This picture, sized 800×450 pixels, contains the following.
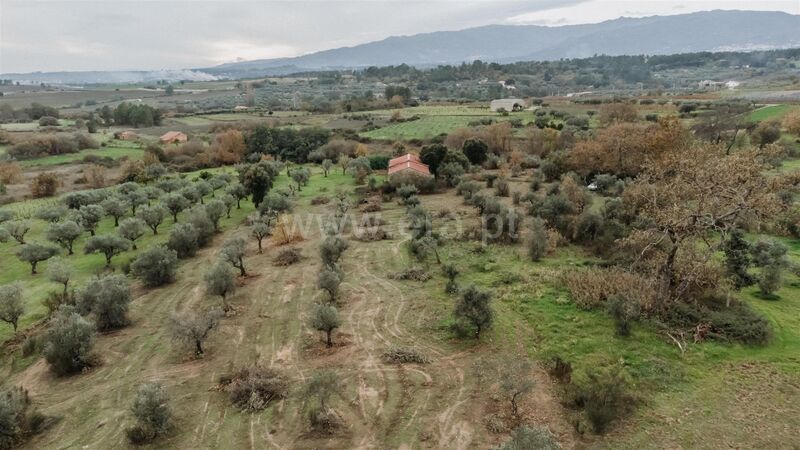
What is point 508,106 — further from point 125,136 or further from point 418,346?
point 418,346

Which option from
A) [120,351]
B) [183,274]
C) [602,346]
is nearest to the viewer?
[602,346]

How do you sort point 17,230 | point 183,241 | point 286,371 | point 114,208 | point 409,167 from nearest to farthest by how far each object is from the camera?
1. point 286,371
2. point 183,241
3. point 17,230
4. point 114,208
5. point 409,167

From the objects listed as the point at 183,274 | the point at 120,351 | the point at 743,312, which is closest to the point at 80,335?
the point at 120,351

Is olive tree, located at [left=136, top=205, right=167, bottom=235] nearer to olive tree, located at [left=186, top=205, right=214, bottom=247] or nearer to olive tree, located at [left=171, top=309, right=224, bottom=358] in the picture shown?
olive tree, located at [left=186, top=205, right=214, bottom=247]

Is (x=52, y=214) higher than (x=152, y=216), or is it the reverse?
(x=152, y=216)

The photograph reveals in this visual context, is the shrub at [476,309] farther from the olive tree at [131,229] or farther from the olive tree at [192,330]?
the olive tree at [131,229]

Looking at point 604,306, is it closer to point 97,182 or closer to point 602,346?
point 602,346

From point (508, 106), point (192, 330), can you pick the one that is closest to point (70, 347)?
point (192, 330)
